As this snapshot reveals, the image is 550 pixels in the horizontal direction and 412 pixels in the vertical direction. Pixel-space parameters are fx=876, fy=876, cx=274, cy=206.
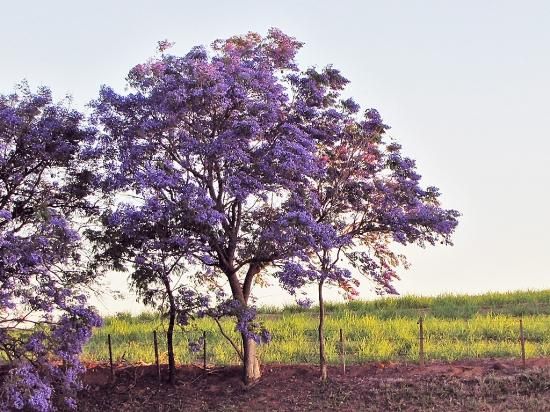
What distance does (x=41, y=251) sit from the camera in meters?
15.4

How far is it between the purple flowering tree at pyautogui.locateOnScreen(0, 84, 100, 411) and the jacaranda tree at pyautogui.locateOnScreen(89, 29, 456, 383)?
3.00ft

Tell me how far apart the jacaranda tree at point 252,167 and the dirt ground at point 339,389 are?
0.87 m

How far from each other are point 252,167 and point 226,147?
0.74 meters

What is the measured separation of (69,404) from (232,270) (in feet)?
13.2

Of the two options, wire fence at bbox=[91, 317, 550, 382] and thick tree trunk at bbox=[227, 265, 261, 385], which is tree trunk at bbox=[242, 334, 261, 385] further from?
wire fence at bbox=[91, 317, 550, 382]

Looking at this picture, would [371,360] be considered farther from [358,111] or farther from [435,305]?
[435,305]

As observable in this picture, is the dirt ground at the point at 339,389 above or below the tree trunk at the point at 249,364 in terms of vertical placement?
below

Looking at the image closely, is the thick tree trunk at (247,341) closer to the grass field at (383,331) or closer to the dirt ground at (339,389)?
the dirt ground at (339,389)

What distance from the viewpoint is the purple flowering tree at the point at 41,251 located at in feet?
49.4

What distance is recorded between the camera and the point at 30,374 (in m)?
14.7

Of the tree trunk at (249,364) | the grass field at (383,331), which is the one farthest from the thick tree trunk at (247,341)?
the grass field at (383,331)

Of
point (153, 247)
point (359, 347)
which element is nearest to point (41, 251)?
point (153, 247)

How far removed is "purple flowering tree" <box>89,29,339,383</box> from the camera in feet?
52.1

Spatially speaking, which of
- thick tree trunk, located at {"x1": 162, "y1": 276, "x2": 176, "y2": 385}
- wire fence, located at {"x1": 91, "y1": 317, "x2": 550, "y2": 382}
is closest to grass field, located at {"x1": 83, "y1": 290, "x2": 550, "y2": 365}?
wire fence, located at {"x1": 91, "y1": 317, "x2": 550, "y2": 382}
